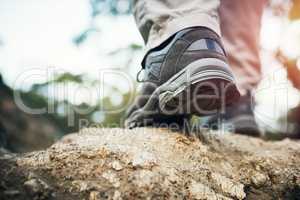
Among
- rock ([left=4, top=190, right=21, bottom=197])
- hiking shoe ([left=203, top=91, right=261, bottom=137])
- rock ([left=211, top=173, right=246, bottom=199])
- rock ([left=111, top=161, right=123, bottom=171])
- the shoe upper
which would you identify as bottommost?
rock ([left=211, top=173, right=246, bottom=199])

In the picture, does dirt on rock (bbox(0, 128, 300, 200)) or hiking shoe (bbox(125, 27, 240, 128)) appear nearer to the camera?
dirt on rock (bbox(0, 128, 300, 200))

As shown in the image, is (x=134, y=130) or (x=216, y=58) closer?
(x=216, y=58)

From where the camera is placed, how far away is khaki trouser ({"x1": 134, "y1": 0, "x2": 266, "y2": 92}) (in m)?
1.71

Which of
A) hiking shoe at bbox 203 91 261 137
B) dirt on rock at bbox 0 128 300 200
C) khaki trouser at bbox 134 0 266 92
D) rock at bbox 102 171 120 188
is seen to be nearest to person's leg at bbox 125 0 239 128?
khaki trouser at bbox 134 0 266 92

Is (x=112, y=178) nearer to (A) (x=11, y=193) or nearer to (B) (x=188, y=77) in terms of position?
(A) (x=11, y=193)

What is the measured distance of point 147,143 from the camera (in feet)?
5.11

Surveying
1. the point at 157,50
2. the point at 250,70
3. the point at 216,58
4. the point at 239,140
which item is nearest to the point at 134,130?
the point at 157,50

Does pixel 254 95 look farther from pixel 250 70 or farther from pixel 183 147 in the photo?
pixel 183 147

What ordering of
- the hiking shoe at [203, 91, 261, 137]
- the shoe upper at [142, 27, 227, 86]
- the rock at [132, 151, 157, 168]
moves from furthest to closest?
1. the hiking shoe at [203, 91, 261, 137]
2. the shoe upper at [142, 27, 227, 86]
3. the rock at [132, 151, 157, 168]

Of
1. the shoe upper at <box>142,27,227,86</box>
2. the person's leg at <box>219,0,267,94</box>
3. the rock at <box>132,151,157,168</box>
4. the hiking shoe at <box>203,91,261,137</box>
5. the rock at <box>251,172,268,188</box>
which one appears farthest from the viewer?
the hiking shoe at <box>203,91,261,137</box>

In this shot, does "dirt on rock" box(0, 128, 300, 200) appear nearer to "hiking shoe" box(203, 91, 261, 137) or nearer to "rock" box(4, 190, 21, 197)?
"rock" box(4, 190, 21, 197)

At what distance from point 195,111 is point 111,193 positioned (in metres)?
0.64

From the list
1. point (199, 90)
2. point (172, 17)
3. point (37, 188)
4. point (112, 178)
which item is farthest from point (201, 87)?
point (37, 188)

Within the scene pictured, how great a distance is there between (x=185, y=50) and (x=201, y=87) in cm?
19
